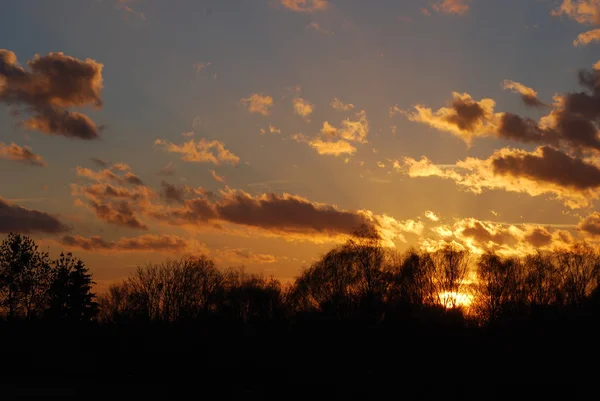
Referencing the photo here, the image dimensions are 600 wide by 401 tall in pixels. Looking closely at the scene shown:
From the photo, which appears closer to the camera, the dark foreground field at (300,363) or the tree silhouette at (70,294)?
the dark foreground field at (300,363)

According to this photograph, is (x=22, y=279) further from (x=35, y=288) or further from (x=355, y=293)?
(x=355, y=293)

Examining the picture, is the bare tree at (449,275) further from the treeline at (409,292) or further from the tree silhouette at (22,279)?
the tree silhouette at (22,279)

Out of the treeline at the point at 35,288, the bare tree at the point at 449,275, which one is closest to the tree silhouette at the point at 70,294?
the treeline at the point at 35,288

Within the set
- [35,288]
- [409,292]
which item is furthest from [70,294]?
[409,292]

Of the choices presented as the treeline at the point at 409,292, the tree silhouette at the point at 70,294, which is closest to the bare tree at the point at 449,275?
the treeline at the point at 409,292

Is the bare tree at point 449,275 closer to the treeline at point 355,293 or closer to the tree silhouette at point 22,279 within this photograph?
the treeline at point 355,293

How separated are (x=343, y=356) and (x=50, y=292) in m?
38.7

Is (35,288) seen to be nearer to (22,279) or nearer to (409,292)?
(22,279)

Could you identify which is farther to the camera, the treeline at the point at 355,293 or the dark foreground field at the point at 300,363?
the treeline at the point at 355,293

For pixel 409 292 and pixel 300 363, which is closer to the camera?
pixel 300 363

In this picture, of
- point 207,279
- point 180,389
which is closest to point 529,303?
point 207,279

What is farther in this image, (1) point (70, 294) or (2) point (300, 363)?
(1) point (70, 294)

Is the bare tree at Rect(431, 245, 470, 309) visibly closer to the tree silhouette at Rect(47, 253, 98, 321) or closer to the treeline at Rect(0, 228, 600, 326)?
the treeline at Rect(0, 228, 600, 326)

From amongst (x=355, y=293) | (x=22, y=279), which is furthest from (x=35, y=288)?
(x=355, y=293)
